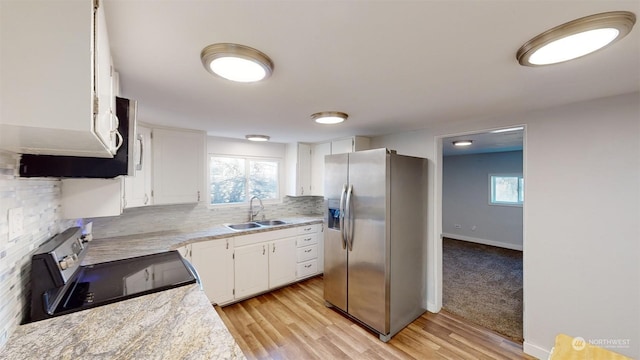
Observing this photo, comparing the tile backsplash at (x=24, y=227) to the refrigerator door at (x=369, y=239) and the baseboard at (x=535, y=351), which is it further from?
the baseboard at (x=535, y=351)

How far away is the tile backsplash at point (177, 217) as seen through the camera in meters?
2.71

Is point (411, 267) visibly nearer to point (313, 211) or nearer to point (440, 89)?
point (440, 89)

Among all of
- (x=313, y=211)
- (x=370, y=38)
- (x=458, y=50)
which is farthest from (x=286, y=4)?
(x=313, y=211)

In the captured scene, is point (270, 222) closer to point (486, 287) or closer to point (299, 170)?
point (299, 170)

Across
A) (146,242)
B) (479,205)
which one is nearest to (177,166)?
(146,242)

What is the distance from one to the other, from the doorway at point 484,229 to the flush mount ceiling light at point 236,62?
2.40 meters

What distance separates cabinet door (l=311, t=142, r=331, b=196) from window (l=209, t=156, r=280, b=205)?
629 millimetres

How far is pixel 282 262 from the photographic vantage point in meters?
3.47

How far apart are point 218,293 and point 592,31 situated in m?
3.56

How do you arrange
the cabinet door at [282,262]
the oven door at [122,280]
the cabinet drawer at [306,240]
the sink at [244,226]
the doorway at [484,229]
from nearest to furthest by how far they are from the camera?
the oven door at [122,280] < the doorway at [484,229] < the cabinet door at [282,262] < the sink at [244,226] < the cabinet drawer at [306,240]

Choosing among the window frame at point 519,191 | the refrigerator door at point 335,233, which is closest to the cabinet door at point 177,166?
the refrigerator door at point 335,233

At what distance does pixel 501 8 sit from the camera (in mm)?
883

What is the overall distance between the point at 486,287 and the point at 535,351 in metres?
1.49

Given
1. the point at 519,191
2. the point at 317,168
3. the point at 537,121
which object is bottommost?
the point at 519,191
